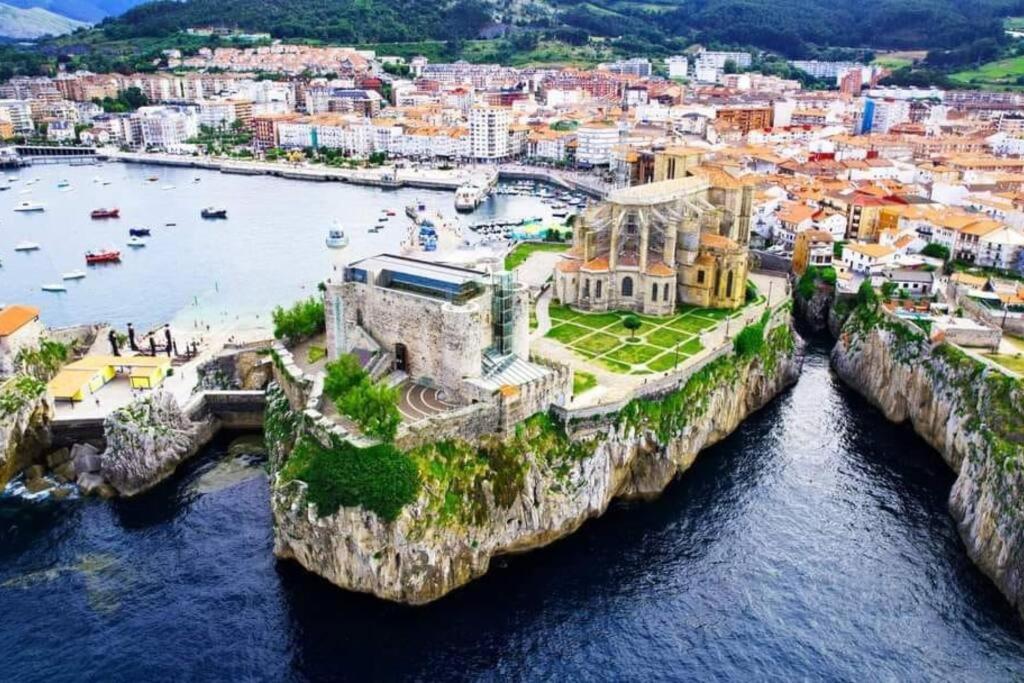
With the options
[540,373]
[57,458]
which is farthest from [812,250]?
[57,458]

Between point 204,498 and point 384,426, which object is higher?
point 384,426

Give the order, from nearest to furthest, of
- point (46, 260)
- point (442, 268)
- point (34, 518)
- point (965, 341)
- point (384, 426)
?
point (384, 426)
point (34, 518)
point (442, 268)
point (965, 341)
point (46, 260)

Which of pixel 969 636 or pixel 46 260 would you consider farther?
pixel 46 260

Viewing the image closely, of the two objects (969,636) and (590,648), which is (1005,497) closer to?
(969,636)

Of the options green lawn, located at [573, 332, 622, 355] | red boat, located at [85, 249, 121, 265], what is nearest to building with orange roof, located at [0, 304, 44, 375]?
green lawn, located at [573, 332, 622, 355]

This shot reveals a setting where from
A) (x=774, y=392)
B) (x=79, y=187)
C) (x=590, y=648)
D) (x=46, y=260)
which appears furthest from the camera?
(x=79, y=187)

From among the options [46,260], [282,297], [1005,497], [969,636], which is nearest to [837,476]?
[1005,497]
